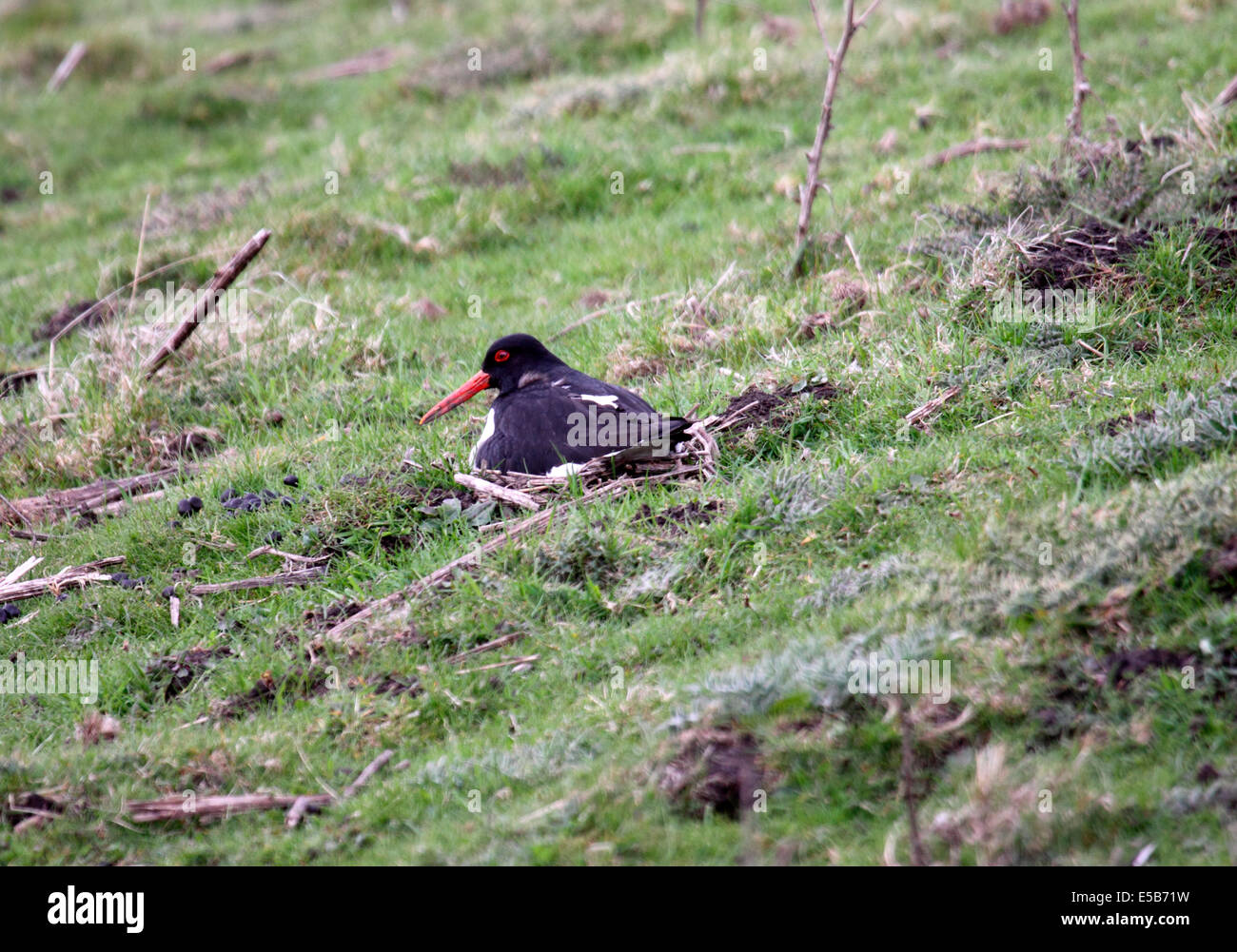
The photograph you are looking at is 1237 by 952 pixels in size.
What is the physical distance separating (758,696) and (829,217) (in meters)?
6.31

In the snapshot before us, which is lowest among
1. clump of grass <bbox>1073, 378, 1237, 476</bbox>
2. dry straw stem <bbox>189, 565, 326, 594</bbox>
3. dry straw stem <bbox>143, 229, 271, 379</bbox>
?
dry straw stem <bbox>189, 565, 326, 594</bbox>

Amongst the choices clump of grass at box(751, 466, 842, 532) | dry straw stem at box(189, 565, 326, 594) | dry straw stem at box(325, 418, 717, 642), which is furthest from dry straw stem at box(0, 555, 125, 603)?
clump of grass at box(751, 466, 842, 532)

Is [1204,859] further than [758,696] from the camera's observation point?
No

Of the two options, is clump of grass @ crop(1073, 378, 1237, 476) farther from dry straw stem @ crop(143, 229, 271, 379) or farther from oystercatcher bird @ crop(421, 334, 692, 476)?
dry straw stem @ crop(143, 229, 271, 379)

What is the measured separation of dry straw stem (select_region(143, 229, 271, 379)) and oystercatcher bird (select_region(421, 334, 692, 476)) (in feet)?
8.57

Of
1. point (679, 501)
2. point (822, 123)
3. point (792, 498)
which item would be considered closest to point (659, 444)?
point (679, 501)

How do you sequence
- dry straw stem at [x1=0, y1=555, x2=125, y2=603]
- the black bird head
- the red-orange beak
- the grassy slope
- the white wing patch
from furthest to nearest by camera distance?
1. the red-orange beak
2. the black bird head
3. the white wing patch
4. dry straw stem at [x1=0, y1=555, x2=125, y2=603]
5. the grassy slope

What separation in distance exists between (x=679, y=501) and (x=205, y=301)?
458cm

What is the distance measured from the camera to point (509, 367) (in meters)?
7.92

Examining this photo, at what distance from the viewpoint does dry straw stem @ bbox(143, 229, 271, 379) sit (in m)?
8.86

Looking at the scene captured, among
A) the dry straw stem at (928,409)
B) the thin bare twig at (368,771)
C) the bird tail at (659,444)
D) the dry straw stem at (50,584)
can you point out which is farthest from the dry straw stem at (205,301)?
the dry straw stem at (928,409)
